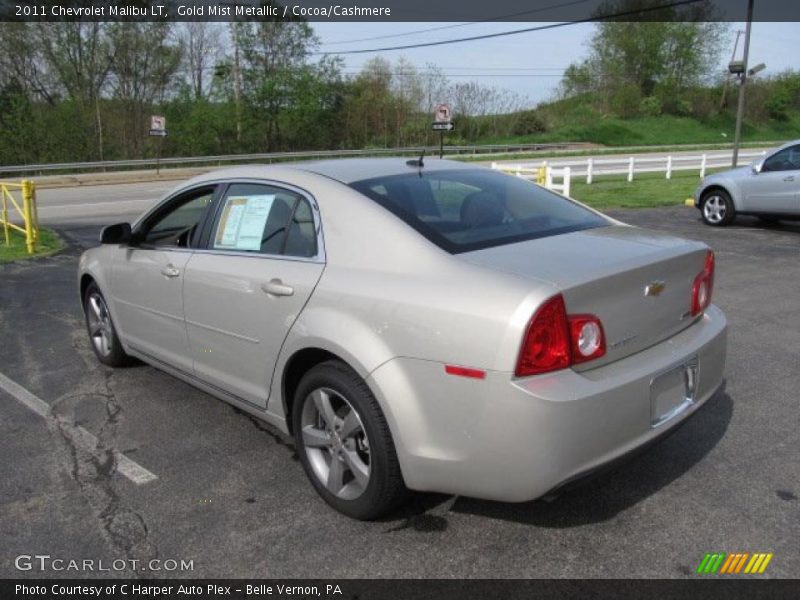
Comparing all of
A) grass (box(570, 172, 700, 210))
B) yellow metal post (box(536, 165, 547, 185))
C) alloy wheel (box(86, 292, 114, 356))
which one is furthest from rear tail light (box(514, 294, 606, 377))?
grass (box(570, 172, 700, 210))

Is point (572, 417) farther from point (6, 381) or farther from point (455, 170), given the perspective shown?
point (6, 381)

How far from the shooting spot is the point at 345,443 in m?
3.09

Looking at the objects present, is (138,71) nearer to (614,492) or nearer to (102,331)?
(102,331)

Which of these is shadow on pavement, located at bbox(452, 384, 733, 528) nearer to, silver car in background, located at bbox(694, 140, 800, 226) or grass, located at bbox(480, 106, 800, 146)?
silver car in background, located at bbox(694, 140, 800, 226)

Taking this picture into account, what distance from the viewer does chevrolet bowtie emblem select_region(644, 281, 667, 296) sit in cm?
292

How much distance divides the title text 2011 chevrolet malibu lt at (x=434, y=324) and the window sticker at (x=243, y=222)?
0.04 feet

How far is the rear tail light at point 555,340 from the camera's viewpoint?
2497mm

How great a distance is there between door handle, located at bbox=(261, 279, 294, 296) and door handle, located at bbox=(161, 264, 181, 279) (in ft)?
3.06

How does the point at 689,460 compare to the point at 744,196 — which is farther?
the point at 744,196

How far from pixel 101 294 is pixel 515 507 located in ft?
11.6

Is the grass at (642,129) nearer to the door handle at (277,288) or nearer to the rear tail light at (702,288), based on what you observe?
the rear tail light at (702,288)

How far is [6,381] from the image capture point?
502 centimetres

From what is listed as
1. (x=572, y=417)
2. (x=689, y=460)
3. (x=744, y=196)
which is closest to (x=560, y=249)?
(x=572, y=417)
